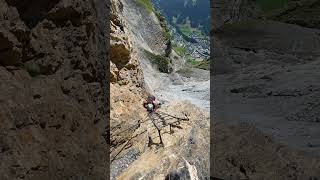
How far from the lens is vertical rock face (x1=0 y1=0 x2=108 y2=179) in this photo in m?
6.16

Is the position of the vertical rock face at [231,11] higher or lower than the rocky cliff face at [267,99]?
higher

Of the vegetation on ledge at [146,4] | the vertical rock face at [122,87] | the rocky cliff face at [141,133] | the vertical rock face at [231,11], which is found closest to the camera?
the rocky cliff face at [141,133]

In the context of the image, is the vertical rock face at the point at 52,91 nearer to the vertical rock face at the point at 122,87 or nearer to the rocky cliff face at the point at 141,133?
the rocky cliff face at the point at 141,133

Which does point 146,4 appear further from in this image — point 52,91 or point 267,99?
point 52,91

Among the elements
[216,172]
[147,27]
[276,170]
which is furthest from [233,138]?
[147,27]

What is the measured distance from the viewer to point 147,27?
92.0 m

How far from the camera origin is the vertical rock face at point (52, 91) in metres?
6.16

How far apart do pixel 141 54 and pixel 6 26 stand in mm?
68008

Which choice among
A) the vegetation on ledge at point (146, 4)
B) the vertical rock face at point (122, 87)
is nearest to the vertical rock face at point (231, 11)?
the vegetation on ledge at point (146, 4)

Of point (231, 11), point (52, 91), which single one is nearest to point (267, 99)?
point (52, 91)

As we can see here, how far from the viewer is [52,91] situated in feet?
22.8

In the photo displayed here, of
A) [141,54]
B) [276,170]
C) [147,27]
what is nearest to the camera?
[276,170]

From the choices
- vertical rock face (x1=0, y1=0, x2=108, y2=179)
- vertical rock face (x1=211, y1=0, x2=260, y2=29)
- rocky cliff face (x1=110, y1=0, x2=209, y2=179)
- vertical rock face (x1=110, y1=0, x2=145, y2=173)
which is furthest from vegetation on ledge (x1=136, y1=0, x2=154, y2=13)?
vertical rock face (x1=0, y1=0, x2=108, y2=179)

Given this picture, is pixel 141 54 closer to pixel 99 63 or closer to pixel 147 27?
pixel 147 27
